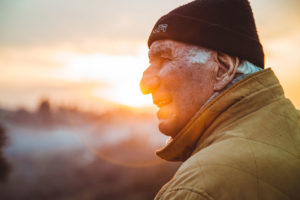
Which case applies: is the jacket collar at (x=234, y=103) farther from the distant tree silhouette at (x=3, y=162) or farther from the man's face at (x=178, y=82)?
the distant tree silhouette at (x=3, y=162)

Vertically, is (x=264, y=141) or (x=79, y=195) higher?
(x=264, y=141)

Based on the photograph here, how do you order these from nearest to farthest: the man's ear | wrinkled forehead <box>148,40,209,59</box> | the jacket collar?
the jacket collar, the man's ear, wrinkled forehead <box>148,40,209,59</box>

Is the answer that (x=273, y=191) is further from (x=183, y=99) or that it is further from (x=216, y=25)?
(x=216, y=25)

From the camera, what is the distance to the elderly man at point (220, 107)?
122cm

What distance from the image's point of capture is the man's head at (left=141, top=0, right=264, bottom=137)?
212 cm

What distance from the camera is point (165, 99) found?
91.9 inches

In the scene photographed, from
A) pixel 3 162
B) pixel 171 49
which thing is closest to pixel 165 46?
pixel 171 49

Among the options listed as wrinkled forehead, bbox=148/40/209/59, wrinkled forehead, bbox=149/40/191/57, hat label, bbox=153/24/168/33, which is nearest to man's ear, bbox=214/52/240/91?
wrinkled forehead, bbox=148/40/209/59

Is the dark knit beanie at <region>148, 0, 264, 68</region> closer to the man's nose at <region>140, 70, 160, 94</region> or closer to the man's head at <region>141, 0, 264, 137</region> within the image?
the man's head at <region>141, 0, 264, 137</region>

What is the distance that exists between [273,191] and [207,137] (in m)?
0.65

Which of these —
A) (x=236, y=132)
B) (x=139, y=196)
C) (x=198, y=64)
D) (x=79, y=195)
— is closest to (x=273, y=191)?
(x=236, y=132)

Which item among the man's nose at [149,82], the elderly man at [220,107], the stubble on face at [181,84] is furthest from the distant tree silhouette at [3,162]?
the stubble on face at [181,84]

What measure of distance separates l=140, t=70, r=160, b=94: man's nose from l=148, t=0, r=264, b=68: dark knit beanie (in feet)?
1.38

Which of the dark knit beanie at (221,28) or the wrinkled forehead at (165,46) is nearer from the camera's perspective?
the dark knit beanie at (221,28)
